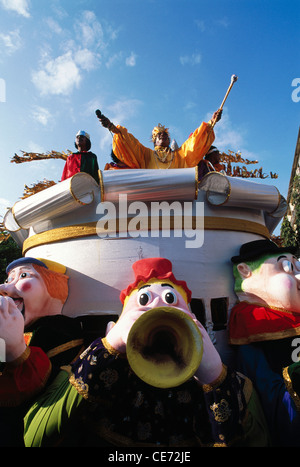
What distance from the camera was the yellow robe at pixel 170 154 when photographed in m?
3.62

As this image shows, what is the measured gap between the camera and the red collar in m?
2.32

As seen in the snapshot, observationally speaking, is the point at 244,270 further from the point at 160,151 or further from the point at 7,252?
the point at 7,252

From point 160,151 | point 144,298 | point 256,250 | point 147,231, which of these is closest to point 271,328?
point 256,250

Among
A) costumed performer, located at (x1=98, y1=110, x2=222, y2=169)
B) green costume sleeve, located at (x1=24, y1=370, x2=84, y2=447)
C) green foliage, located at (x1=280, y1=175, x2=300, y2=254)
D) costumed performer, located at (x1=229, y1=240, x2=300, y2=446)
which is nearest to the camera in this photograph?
green costume sleeve, located at (x1=24, y1=370, x2=84, y2=447)

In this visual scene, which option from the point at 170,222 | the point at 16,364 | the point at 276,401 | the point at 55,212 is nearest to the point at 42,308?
the point at 16,364

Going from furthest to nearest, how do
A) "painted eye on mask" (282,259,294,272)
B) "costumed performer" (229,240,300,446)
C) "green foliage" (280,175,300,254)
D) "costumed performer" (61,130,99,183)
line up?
"green foliage" (280,175,300,254) → "costumed performer" (61,130,99,183) → "painted eye on mask" (282,259,294,272) → "costumed performer" (229,240,300,446)

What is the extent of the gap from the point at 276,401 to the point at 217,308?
86cm

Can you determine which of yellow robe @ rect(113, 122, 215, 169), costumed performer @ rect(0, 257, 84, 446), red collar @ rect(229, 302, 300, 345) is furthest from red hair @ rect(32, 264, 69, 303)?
yellow robe @ rect(113, 122, 215, 169)

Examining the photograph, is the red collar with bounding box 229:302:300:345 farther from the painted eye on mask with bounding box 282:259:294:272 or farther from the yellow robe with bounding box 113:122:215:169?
the yellow robe with bounding box 113:122:215:169

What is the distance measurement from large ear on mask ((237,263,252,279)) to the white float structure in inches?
5.0

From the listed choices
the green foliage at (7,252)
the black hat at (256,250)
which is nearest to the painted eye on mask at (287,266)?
the black hat at (256,250)

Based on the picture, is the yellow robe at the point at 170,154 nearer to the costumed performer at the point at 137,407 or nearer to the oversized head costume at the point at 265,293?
the oversized head costume at the point at 265,293

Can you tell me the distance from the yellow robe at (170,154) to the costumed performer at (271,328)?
4.62 feet

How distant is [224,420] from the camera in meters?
1.73
